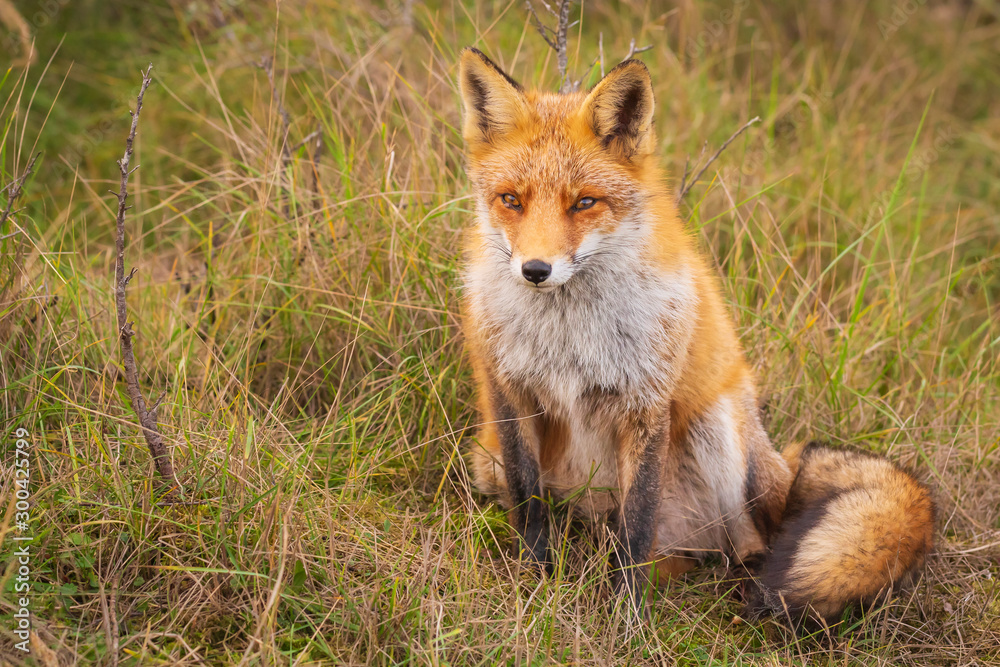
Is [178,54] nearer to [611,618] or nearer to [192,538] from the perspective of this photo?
[192,538]

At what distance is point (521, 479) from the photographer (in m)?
2.93

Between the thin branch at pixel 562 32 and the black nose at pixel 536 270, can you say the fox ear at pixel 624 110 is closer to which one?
the black nose at pixel 536 270

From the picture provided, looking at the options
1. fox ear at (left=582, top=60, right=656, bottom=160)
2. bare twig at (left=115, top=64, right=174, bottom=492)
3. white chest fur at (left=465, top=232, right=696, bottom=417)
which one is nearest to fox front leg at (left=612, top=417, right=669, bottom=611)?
white chest fur at (left=465, top=232, right=696, bottom=417)

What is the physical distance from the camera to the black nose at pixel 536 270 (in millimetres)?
2354

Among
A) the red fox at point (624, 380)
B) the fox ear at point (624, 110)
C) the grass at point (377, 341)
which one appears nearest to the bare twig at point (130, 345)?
the grass at point (377, 341)

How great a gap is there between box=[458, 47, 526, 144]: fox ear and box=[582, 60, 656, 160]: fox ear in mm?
277

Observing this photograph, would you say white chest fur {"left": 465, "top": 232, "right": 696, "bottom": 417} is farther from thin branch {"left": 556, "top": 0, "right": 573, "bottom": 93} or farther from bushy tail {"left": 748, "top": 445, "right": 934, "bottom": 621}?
Result: thin branch {"left": 556, "top": 0, "right": 573, "bottom": 93}

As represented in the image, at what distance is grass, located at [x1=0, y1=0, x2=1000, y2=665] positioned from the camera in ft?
7.70

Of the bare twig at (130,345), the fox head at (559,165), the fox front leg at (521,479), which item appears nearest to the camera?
the bare twig at (130,345)

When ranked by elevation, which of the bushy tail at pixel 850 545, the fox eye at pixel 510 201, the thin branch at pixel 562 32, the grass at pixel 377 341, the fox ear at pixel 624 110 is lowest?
the bushy tail at pixel 850 545

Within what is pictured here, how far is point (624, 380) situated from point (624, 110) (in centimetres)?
96

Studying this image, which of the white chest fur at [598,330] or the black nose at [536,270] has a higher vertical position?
the black nose at [536,270]

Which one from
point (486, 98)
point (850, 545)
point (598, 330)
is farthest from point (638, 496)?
point (486, 98)

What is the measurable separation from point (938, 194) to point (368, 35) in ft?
14.1
